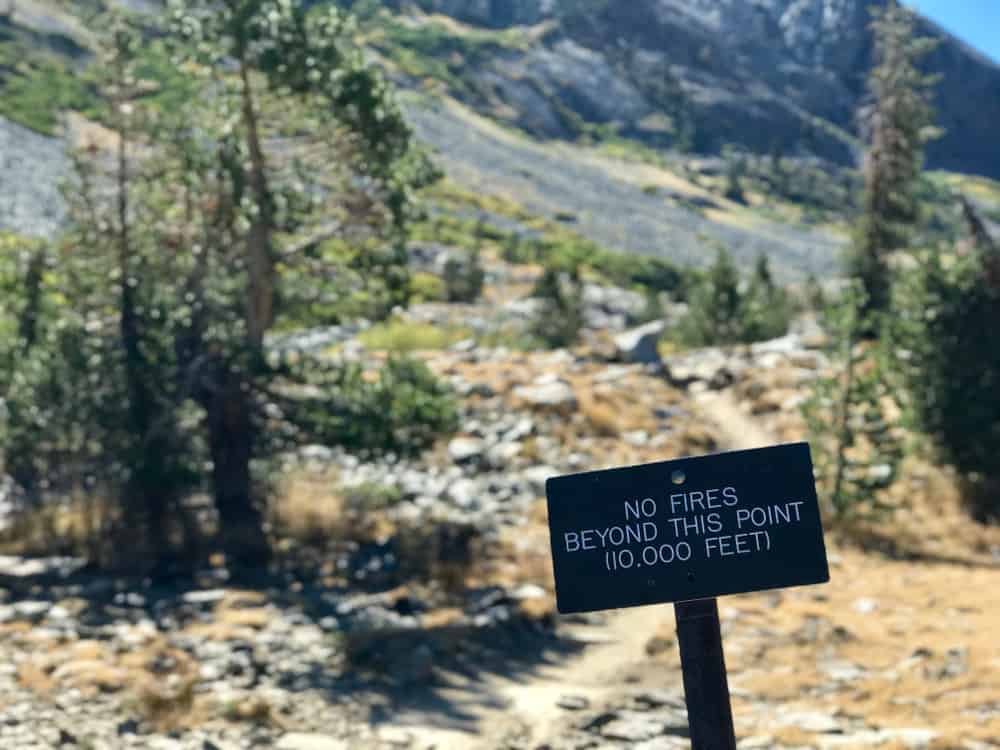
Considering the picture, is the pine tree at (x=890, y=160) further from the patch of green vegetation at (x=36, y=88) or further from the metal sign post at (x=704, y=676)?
the patch of green vegetation at (x=36, y=88)

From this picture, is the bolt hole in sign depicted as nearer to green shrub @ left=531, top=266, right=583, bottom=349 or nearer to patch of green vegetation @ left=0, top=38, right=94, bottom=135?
green shrub @ left=531, top=266, right=583, bottom=349

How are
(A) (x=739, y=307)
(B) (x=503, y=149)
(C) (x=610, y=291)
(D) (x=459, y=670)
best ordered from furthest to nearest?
(B) (x=503, y=149)
(C) (x=610, y=291)
(A) (x=739, y=307)
(D) (x=459, y=670)

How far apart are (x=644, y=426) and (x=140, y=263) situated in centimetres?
1260

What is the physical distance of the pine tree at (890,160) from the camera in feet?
115

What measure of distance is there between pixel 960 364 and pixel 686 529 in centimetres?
1755

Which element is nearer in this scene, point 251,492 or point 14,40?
point 251,492

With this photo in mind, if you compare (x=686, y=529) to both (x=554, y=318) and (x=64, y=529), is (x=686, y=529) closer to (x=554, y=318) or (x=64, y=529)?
(x=64, y=529)

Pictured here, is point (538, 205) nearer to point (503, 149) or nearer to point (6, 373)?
point (503, 149)

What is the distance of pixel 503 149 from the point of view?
127188mm

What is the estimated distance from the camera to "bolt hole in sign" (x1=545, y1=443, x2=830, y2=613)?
4.87 meters

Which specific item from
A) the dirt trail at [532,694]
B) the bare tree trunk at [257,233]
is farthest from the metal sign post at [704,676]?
the bare tree trunk at [257,233]

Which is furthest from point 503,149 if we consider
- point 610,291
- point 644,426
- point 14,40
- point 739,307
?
point 644,426

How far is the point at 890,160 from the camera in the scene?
35.1m

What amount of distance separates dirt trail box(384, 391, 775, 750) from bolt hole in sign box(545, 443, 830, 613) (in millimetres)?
5611
